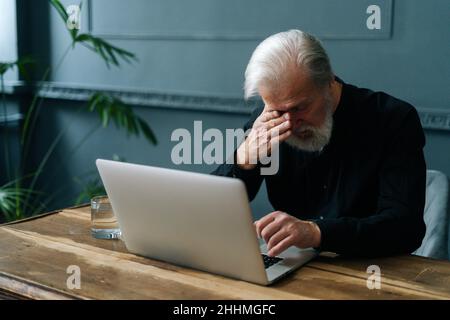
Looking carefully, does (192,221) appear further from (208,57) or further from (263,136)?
(208,57)

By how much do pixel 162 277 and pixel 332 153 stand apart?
75 cm

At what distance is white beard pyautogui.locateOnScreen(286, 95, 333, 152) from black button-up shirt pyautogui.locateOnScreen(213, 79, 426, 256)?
6 centimetres

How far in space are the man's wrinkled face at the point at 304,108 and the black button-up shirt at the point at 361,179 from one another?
75mm

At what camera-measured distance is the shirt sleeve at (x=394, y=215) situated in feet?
4.95

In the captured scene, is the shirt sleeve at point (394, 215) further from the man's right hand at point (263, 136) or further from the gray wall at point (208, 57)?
the gray wall at point (208, 57)

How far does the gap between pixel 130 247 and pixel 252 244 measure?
408mm

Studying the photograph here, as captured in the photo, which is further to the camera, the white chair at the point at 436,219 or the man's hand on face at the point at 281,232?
the white chair at the point at 436,219

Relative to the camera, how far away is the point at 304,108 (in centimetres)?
176

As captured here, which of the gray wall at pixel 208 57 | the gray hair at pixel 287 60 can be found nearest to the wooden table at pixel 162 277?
the gray hair at pixel 287 60

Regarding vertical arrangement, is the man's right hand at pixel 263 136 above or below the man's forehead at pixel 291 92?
below

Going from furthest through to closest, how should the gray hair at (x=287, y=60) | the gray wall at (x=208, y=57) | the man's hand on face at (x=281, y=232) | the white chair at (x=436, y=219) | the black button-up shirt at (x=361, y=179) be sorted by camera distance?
1. the gray wall at (x=208, y=57)
2. the white chair at (x=436, y=219)
3. the gray hair at (x=287, y=60)
4. the black button-up shirt at (x=361, y=179)
5. the man's hand on face at (x=281, y=232)

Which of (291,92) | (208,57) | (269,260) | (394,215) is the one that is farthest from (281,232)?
(208,57)
